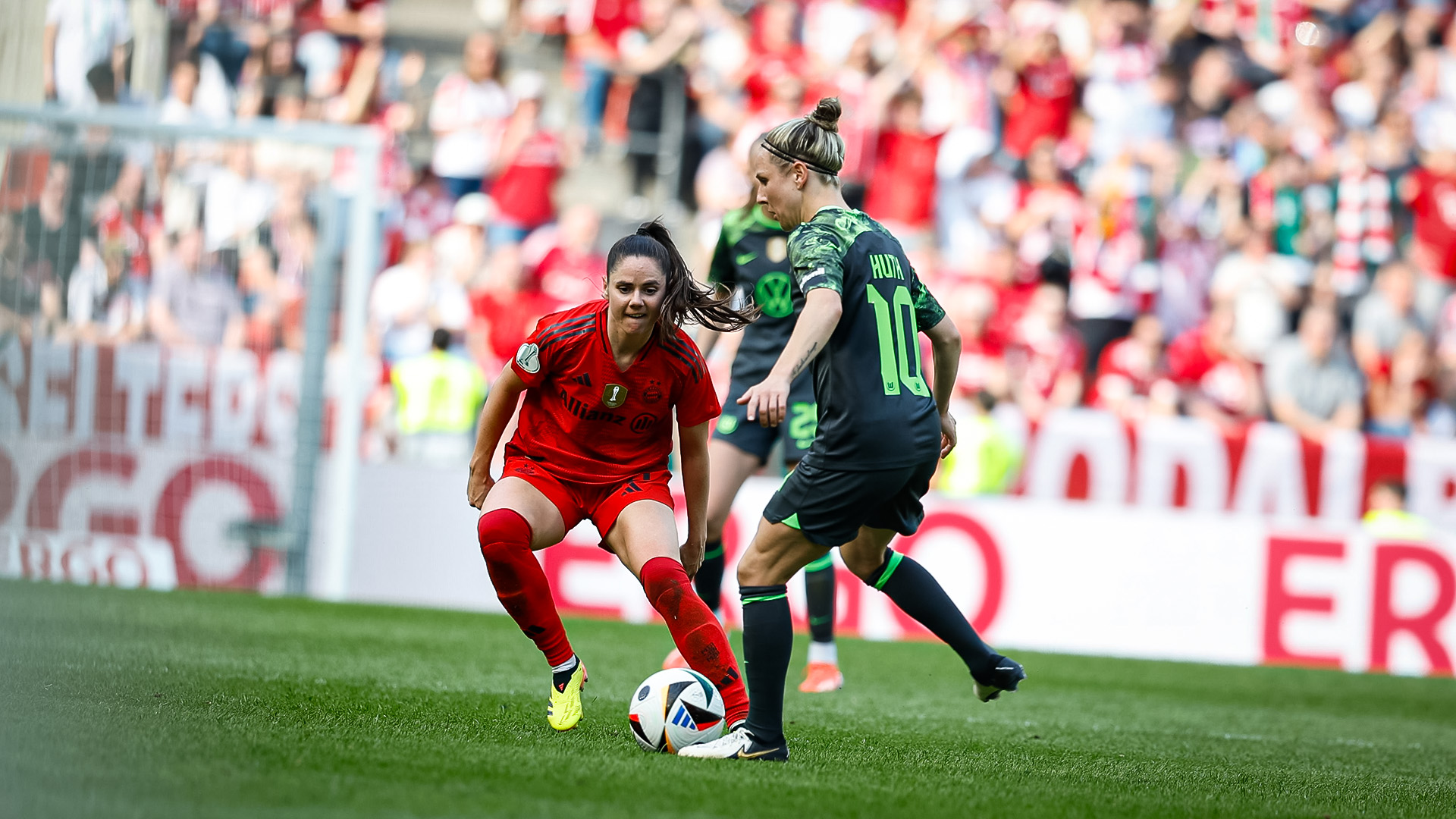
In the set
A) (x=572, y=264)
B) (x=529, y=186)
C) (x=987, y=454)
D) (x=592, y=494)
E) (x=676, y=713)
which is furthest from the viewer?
(x=529, y=186)

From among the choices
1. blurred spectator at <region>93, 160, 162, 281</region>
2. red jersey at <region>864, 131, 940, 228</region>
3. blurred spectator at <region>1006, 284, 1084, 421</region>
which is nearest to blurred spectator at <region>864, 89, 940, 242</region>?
red jersey at <region>864, 131, 940, 228</region>

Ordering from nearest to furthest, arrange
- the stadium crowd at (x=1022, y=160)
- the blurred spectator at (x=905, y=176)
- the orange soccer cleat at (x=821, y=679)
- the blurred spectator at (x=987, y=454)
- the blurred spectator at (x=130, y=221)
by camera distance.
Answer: the orange soccer cleat at (x=821, y=679) < the blurred spectator at (x=130, y=221) < the blurred spectator at (x=987, y=454) < the stadium crowd at (x=1022, y=160) < the blurred spectator at (x=905, y=176)

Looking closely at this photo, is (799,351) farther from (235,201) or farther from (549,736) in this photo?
(235,201)

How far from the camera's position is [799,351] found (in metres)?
4.32

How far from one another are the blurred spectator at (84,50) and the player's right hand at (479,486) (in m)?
4.59

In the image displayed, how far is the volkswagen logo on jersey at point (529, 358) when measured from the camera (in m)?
4.99

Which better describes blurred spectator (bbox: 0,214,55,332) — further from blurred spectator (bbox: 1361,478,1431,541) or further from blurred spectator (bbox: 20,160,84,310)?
blurred spectator (bbox: 1361,478,1431,541)

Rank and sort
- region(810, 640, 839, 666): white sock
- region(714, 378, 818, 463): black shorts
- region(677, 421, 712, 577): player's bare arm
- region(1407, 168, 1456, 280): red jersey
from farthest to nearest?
region(1407, 168, 1456, 280): red jersey → region(810, 640, 839, 666): white sock → region(714, 378, 818, 463): black shorts → region(677, 421, 712, 577): player's bare arm

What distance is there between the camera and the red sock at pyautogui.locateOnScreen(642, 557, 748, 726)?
4887 mm

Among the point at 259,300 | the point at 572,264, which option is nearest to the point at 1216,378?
the point at 572,264

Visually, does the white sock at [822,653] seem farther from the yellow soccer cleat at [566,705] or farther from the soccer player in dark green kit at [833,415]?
the soccer player in dark green kit at [833,415]

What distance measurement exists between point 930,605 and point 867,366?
3.81 ft

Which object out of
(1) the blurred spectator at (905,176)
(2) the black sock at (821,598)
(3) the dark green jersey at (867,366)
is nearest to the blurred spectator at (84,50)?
(2) the black sock at (821,598)

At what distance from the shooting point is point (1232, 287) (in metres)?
14.5
